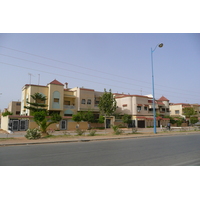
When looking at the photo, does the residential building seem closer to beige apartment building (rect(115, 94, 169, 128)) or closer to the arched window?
the arched window

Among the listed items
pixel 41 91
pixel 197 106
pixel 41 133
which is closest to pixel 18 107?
pixel 41 91

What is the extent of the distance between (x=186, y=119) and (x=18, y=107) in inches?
2079

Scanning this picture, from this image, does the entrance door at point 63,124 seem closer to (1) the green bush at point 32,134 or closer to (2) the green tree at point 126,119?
(2) the green tree at point 126,119

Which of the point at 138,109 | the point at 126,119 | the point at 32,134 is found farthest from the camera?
the point at 138,109

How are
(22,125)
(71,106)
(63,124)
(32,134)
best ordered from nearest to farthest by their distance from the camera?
(32,134) < (22,125) < (63,124) < (71,106)


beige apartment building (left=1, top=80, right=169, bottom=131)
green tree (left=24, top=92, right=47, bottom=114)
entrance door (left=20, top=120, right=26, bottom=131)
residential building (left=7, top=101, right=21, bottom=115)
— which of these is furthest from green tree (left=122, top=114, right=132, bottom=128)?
residential building (left=7, top=101, right=21, bottom=115)

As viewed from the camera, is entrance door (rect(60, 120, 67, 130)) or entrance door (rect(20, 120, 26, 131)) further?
entrance door (rect(60, 120, 67, 130))

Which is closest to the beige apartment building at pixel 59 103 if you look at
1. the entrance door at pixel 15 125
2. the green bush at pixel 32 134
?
the entrance door at pixel 15 125

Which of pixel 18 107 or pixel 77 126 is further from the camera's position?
pixel 18 107

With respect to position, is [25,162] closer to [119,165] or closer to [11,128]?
[119,165]

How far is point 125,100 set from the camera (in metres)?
46.2

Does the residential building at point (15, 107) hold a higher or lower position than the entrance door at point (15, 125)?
higher

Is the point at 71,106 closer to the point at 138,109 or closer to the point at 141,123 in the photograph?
the point at 138,109

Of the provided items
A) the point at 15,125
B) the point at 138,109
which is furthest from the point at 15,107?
the point at 138,109
